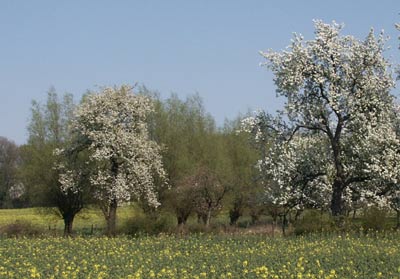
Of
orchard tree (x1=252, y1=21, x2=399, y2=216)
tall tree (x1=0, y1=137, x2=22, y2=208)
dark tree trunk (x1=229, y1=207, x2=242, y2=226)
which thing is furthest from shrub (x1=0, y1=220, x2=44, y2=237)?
tall tree (x1=0, y1=137, x2=22, y2=208)

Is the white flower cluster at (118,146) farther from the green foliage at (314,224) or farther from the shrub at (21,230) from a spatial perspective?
the green foliage at (314,224)

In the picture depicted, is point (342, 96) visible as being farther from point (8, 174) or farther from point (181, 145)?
point (8, 174)

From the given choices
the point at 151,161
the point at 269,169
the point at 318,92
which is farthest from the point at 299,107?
the point at 151,161

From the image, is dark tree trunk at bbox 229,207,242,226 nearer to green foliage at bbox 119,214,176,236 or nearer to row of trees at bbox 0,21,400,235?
row of trees at bbox 0,21,400,235

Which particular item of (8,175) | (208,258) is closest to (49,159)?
(208,258)

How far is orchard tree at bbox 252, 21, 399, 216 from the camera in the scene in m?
33.6

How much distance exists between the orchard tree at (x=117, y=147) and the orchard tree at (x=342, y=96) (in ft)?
41.3

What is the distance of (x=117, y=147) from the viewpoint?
43406 mm

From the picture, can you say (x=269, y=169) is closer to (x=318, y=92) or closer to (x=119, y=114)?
(x=318, y=92)

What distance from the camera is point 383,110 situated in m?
34.1

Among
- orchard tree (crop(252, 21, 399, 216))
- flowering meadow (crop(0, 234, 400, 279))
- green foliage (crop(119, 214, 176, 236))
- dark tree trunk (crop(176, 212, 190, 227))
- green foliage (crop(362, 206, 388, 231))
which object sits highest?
orchard tree (crop(252, 21, 399, 216))

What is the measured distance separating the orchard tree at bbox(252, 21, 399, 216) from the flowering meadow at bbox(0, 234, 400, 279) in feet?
28.4

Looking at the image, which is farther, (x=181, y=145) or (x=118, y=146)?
(x=181, y=145)

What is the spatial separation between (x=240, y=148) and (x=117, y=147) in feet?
60.6
